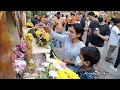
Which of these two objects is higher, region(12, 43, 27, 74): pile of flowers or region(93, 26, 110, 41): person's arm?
region(93, 26, 110, 41): person's arm

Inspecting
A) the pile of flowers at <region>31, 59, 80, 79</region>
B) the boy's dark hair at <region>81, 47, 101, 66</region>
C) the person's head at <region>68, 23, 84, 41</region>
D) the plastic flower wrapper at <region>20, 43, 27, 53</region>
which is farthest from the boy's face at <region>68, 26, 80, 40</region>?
the plastic flower wrapper at <region>20, 43, 27, 53</region>

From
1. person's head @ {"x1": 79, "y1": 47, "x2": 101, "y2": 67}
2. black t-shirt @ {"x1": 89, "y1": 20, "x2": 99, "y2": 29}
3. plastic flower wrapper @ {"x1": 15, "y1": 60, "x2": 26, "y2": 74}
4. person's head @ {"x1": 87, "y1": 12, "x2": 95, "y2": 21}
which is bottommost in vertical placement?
plastic flower wrapper @ {"x1": 15, "y1": 60, "x2": 26, "y2": 74}

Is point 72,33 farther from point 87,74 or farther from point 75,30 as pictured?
point 87,74

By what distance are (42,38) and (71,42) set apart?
23 cm

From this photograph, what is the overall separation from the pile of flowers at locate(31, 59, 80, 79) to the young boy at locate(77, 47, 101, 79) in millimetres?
90

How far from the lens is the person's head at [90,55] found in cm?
233

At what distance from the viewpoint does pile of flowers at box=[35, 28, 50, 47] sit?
235 cm

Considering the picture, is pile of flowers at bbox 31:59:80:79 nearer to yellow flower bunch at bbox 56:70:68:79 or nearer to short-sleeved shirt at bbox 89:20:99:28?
yellow flower bunch at bbox 56:70:68:79

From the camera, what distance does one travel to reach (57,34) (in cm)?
238

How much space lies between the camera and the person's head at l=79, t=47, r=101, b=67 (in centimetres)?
233

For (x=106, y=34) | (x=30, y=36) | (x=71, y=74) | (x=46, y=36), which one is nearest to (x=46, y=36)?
(x=46, y=36)

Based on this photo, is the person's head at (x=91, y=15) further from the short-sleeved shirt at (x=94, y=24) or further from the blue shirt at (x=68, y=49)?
the blue shirt at (x=68, y=49)

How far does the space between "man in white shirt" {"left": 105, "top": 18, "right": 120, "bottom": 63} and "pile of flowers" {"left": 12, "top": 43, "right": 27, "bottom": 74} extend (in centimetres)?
66
